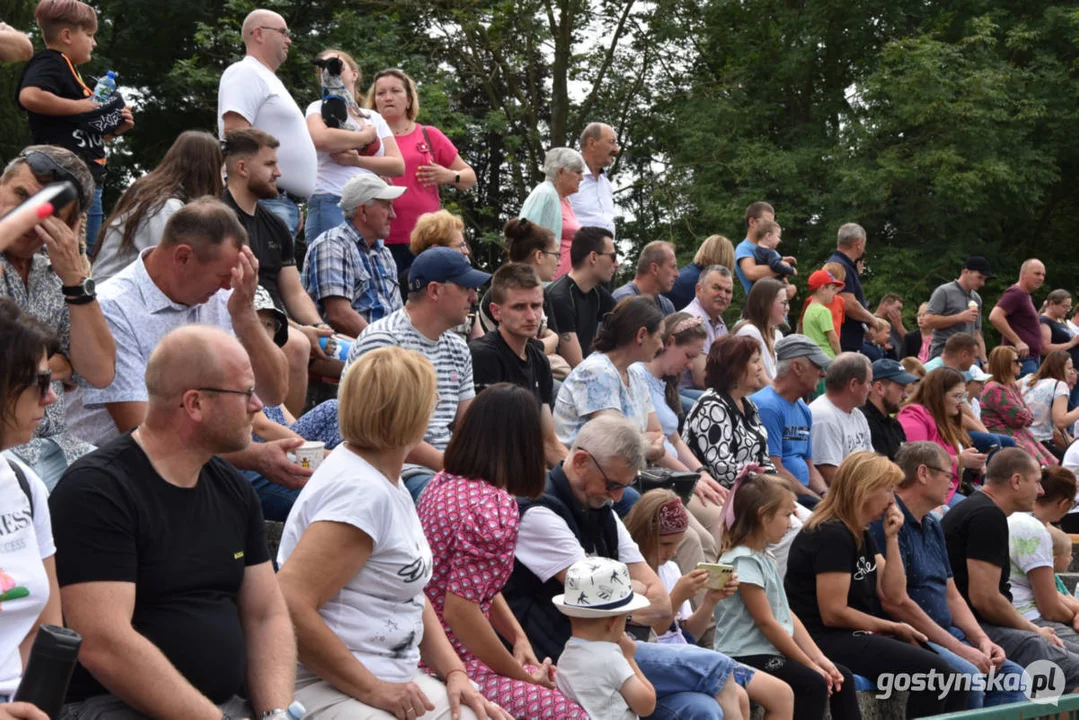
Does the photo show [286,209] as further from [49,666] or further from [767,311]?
[49,666]

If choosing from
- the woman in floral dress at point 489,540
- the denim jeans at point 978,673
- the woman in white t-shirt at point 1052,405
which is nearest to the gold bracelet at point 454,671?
the woman in floral dress at point 489,540

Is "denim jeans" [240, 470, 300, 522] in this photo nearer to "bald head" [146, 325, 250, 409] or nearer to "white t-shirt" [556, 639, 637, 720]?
"white t-shirt" [556, 639, 637, 720]

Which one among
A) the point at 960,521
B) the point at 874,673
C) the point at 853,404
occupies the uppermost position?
the point at 853,404

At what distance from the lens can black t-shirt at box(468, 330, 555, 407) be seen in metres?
6.45

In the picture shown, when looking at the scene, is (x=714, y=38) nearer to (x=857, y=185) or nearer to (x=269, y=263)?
(x=857, y=185)

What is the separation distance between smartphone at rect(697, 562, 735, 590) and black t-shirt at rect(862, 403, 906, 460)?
367 cm

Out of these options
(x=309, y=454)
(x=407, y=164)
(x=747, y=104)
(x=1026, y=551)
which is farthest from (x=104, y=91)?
(x=747, y=104)

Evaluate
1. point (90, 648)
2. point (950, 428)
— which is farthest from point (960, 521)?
point (90, 648)

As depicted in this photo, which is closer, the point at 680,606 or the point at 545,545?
the point at 545,545

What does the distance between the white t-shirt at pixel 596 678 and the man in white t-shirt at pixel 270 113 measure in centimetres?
389

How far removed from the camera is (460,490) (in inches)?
176

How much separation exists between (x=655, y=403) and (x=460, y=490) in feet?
11.2

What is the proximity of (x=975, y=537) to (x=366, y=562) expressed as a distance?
467cm

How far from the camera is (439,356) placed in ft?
19.5
